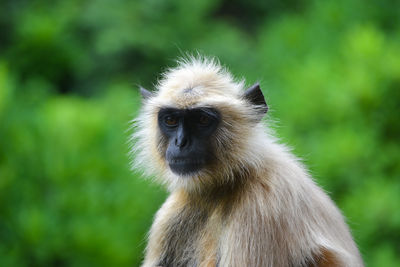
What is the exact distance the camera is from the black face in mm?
5109

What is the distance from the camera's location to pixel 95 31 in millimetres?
15578

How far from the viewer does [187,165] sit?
202 inches

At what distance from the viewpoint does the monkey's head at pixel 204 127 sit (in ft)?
16.9

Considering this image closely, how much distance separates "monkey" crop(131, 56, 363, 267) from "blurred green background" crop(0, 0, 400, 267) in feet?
10.6

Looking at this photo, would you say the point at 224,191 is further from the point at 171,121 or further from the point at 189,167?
the point at 171,121

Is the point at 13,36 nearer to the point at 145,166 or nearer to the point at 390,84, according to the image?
the point at 390,84

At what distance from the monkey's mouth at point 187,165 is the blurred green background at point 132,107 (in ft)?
11.6

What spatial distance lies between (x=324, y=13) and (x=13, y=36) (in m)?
7.28

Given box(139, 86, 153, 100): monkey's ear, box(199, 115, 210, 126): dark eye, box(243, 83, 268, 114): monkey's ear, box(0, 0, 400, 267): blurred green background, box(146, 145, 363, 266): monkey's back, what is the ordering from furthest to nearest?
box(0, 0, 400, 267): blurred green background
box(139, 86, 153, 100): monkey's ear
box(243, 83, 268, 114): monkey's ear
box(199, 115, 210, 126): dark eye
box(146, 145, 363, 266): monkey's back

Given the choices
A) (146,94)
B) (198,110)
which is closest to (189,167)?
(198,110)

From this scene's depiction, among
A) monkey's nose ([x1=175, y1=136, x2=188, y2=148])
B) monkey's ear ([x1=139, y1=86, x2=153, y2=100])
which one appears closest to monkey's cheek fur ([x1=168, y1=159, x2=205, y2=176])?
monkey's nose ([x1=175, y1=136, x2=188, y2=148])

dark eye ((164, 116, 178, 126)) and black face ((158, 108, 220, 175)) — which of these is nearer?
black face ((158, 108, 220, 175))

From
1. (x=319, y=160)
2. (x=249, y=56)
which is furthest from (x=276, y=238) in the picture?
(x=249, y=56)

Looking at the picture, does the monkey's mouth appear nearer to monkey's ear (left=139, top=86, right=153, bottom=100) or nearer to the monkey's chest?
the monkey's chest
